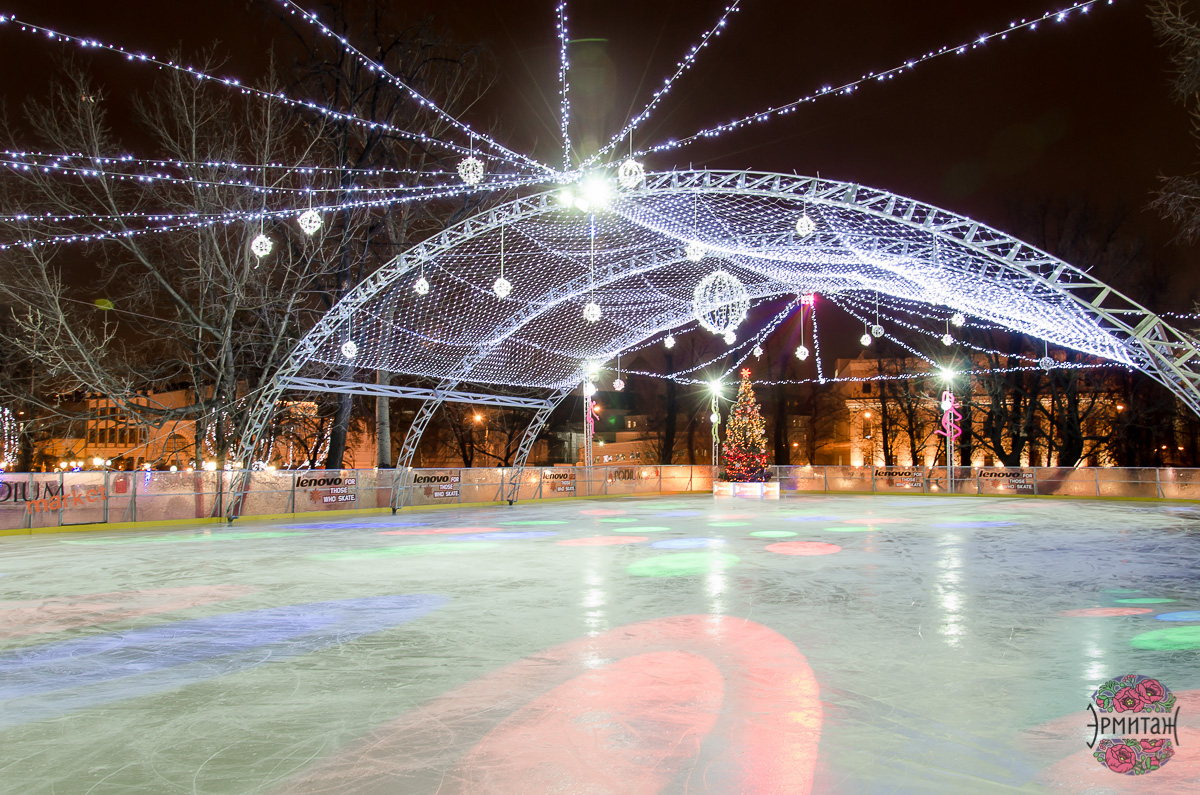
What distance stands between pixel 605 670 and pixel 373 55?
23.3 m

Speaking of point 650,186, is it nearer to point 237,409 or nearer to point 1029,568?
point 1029,568

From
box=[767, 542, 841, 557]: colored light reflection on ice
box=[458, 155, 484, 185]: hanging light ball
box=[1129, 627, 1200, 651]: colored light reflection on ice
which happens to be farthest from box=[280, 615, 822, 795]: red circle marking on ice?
box=[458, 155, 484, 185]: hanging light ball

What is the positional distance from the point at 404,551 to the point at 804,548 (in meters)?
6.61

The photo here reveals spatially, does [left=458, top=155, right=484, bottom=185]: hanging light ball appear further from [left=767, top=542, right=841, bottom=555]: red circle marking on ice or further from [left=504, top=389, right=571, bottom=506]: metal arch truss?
[left=504, top=389, right=571, bottom=506]: metal arch truss

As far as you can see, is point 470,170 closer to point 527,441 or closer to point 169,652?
point 169,652

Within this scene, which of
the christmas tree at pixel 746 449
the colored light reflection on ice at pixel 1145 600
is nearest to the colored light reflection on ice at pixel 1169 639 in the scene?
the colored light reflection on ice at pixel 1145 600

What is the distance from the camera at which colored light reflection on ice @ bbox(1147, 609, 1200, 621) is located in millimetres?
7074

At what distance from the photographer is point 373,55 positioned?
23.8 meters

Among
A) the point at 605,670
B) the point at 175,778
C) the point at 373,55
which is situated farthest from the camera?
the point at 373,55

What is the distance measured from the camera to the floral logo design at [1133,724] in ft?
12.5

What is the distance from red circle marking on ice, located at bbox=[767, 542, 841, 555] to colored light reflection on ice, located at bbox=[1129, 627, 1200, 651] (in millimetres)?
5726

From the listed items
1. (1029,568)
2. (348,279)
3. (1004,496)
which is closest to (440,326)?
(348,279)

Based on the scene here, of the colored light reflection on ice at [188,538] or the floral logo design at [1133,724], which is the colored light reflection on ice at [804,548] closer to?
the floral logo design at [1133,724]

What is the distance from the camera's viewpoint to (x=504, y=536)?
15.2m
